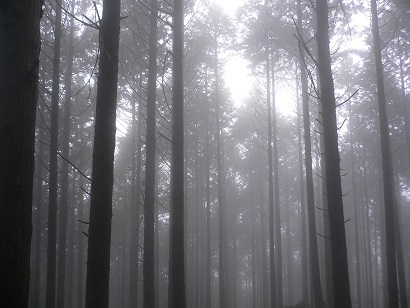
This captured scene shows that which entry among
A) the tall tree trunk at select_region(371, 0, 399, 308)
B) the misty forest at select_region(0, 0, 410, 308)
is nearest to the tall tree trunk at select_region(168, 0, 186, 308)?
the misty forest at select_region(0, 0, 410, 308)

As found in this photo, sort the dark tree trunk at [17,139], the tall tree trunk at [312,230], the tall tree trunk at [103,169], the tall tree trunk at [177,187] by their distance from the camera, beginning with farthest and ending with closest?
the tall tree trunk at [312,230]
the tall tree trunk at [177,187]
the tall tree trunk at [103,169]
the dark tree trunk at [17,139]

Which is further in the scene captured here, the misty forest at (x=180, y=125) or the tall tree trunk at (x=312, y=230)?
the tall tree trunk at (x=312, y=230)

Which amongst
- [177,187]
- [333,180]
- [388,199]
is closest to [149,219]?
[177,187]

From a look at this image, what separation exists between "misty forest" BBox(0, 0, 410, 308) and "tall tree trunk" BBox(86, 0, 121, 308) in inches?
0.6

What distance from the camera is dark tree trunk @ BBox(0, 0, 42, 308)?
3.41 metres

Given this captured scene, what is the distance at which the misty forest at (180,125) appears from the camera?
3.75m

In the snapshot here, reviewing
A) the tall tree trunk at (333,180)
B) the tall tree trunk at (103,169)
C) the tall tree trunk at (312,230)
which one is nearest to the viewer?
the tall tree trunk at (103,169)

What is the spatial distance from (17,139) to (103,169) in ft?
5.33

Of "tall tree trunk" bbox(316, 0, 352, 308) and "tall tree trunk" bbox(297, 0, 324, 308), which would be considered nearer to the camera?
"tall tree trunk" bbox(316, 0, 352, 308)

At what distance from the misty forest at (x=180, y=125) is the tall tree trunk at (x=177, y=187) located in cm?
3

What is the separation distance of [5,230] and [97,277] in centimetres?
176

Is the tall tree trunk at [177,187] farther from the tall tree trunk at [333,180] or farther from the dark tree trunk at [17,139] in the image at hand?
the dark tree trunk at [17,139]

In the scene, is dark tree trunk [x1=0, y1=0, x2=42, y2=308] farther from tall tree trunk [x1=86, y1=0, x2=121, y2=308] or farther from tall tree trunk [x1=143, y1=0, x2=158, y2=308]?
tall tree trunk [x1=143, y1=0, x2=158, y2=308]

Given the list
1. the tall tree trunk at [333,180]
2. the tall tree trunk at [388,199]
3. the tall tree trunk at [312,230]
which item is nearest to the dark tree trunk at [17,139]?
the tall tree trunk at [333,180]
